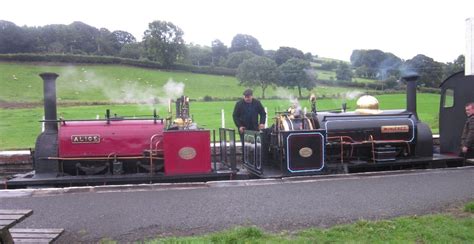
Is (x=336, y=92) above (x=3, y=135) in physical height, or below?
above

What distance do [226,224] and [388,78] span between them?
965 inches

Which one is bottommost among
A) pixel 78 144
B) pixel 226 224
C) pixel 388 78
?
pixel 226 224

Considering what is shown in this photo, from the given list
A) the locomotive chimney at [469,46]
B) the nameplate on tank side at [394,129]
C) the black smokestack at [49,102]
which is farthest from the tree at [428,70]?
the black smokestack at [49,102]

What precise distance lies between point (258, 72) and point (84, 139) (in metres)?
18.4

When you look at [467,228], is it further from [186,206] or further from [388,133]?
[388,133]

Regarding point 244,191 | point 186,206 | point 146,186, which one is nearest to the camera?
point 186,206

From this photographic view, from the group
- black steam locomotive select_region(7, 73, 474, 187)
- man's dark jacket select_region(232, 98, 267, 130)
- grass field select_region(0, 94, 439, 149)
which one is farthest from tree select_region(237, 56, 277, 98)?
black steam locomotive select_region(7, 73, 474, 187)

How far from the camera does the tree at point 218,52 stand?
48.3 meters

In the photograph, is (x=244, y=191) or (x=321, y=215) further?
(x=244, y=191)

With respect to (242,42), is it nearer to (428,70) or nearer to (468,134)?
(428,70)

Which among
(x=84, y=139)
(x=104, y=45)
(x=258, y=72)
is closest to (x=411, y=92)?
(x=84, y=139)

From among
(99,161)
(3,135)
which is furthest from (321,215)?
(3,135)

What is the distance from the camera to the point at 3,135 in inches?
739

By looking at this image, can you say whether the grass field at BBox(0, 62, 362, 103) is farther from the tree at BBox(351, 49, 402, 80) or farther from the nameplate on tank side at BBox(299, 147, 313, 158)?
the nameplate on tank side at BBox(299, 147, 313, 158)
